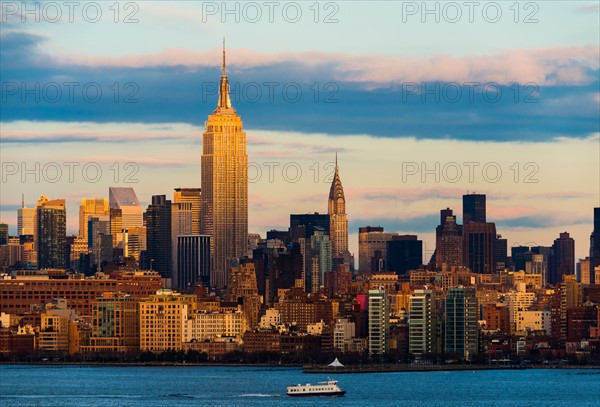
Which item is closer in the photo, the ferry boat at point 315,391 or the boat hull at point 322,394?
the boat hull at point 322,394

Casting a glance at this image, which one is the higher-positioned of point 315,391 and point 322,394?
point 315,391

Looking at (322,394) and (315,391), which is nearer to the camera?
(315,391)

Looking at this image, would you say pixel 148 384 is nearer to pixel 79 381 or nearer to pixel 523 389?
pixel 79 381

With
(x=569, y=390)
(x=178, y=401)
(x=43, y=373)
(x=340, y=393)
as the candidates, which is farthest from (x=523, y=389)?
(x=43, y=373)

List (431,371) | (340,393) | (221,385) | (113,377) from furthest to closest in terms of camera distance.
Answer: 1. (431,371)
2. (113,377)
3. (221,385)
4. (340,393)

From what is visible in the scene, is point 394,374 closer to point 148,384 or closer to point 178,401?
point 148,384

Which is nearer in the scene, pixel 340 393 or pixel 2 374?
pixel 340 393

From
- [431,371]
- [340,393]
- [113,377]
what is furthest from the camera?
[431,371]

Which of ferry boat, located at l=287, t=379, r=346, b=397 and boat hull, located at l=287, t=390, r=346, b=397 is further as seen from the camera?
ferry boat, located at l=287, t=379, r=346, b=397

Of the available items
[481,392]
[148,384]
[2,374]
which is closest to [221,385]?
[148,384]
